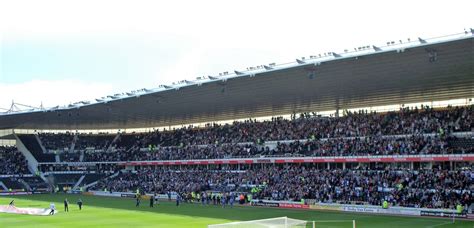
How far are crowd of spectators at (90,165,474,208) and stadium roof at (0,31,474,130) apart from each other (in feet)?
22.4

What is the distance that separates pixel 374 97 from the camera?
1976 inches

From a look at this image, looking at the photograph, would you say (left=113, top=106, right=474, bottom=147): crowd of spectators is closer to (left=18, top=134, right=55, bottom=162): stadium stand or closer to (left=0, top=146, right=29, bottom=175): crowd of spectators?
(left=18, top=134, right=55, bottom=162): stadium stand

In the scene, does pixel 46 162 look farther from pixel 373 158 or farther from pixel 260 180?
pixel 373 158

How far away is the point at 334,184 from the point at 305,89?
8.43 meters

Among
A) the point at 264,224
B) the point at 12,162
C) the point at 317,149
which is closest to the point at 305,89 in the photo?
the point at 317,149

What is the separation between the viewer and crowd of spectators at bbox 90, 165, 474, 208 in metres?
37.6

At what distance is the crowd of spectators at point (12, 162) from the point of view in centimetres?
7306

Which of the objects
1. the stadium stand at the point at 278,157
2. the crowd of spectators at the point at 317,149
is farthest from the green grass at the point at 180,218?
the crowd of spectators at the point at 317,149

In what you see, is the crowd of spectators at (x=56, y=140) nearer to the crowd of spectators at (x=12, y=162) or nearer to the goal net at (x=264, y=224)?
the crowd of spectators at (x=12, y=162)

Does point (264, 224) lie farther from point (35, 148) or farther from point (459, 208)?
point (35, 148)

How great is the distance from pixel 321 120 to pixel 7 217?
2996 cm

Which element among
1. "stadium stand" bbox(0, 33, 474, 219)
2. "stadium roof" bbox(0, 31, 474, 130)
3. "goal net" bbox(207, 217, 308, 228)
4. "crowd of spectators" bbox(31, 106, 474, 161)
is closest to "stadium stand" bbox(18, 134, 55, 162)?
"stadium stand" bbox(0, 33, 474, 219)

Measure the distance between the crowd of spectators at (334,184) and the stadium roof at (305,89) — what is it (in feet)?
22.4

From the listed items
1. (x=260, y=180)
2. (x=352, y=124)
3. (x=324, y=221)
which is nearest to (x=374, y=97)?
(x=352, y=124)
